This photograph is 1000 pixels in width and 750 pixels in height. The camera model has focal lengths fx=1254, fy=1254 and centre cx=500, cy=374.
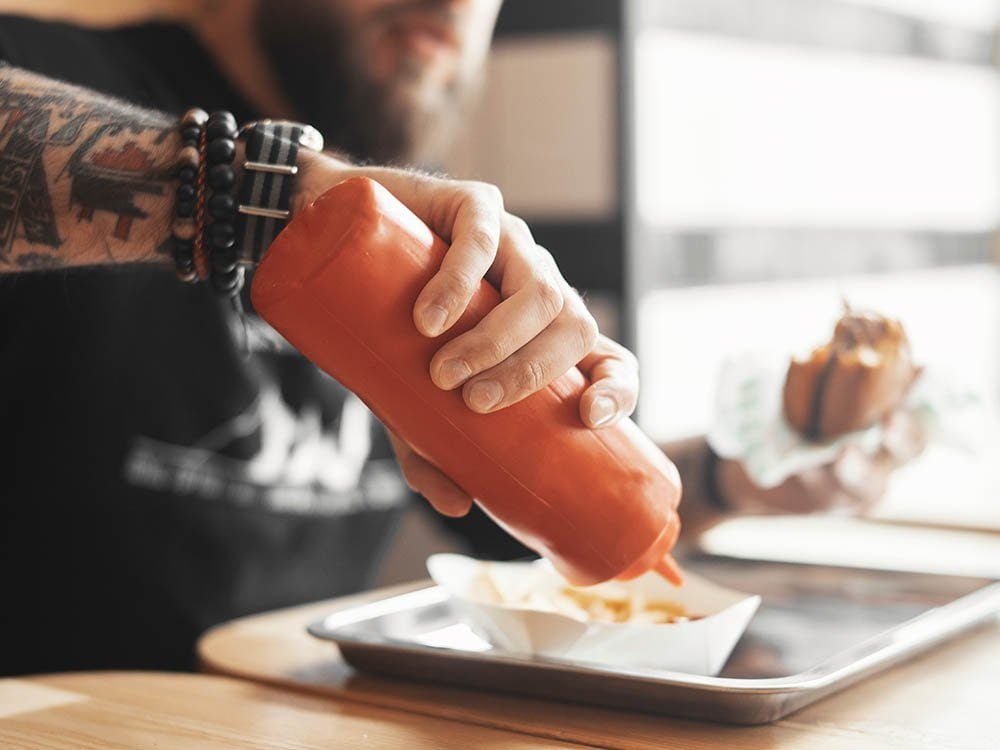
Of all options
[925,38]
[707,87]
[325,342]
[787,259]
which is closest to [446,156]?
[707,87]

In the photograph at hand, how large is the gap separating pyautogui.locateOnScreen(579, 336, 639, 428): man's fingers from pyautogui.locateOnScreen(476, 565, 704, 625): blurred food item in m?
0.19

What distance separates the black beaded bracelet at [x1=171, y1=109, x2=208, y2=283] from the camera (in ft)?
2.89

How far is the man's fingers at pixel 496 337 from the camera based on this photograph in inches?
29.8

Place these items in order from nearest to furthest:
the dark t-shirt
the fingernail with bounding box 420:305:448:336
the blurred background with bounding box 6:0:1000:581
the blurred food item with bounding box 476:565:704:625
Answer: the fingernail with bounding box 420:305:448:336, the blurred food item with bounding box 476:565:704:625, the dark t-shirt, the blurred background with bounding box 6:0:1000:581

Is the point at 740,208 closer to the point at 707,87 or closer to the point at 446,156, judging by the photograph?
the point at 707,87

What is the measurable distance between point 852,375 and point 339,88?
1.03 m

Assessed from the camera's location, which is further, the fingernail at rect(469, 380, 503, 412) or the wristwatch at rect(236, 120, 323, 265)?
the wristwatch at rect(236, 120, 323, 265)

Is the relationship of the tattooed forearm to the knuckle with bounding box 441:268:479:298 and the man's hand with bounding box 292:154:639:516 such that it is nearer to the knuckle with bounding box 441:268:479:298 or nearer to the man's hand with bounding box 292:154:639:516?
the man's hand with bounding box 292:154:639:516

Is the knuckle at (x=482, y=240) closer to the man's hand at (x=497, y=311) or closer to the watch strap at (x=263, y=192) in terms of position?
the man's hand at (x=497, y=311)

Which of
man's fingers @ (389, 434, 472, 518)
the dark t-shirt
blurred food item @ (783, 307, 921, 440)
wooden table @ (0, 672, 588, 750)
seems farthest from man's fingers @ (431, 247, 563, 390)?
the dark t-shirt

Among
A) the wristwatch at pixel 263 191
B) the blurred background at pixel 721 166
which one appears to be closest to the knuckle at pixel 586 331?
the wristwatch at pixel 263 191

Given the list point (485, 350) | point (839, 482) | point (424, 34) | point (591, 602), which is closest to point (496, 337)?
point (485, 350)

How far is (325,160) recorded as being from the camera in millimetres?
889

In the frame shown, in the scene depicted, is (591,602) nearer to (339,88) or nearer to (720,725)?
(720,725)
